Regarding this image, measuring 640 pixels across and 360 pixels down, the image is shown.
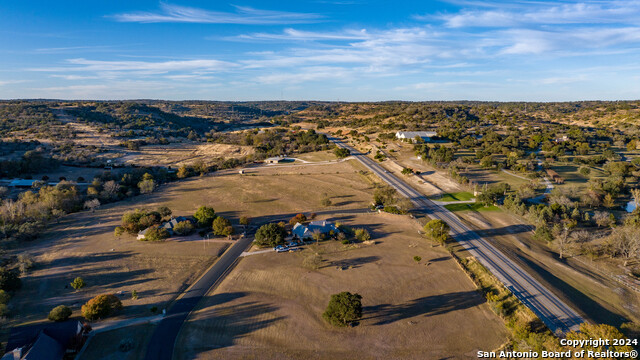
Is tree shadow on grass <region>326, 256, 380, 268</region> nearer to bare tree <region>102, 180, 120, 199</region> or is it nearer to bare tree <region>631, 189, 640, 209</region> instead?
bare tree <region>102, 180, 120, 199</region>

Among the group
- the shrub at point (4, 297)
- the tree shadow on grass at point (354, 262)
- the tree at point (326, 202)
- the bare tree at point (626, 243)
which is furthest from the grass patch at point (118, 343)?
the bare tree at point (626, 243)

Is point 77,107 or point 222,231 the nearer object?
point 222,231

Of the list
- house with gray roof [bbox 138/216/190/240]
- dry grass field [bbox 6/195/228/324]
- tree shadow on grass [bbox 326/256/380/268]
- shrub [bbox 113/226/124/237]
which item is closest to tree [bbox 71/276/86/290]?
dry grass field [bbox 6/195/228/324]

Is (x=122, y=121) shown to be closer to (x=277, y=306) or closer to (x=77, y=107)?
(x=77, y=107)

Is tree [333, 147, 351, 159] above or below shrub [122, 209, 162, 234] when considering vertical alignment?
above

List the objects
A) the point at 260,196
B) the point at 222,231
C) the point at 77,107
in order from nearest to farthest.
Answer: the point at 222,231
the point at 260,196
the point at 77,107

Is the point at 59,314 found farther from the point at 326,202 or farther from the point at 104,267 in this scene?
the point at 326,202

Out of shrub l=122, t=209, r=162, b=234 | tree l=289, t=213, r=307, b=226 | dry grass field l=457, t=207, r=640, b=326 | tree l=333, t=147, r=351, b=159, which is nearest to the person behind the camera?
dry grass field l=457, t=207, r=640, b=326

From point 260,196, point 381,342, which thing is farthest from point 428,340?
point 260,196

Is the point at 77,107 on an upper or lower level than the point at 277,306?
upper
